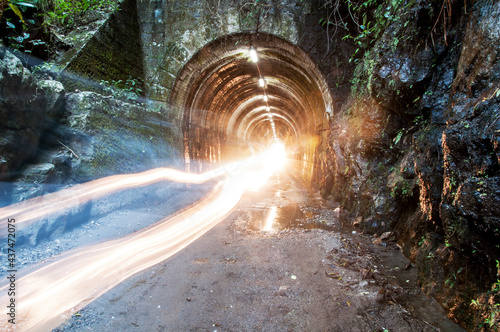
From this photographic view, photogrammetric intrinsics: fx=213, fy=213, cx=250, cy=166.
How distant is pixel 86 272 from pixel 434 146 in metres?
5.55

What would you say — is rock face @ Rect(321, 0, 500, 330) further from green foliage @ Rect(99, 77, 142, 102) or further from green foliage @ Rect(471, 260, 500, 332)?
green foliage @ Rect(99, 77, 142, 102)

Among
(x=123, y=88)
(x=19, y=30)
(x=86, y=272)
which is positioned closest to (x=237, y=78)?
(x=123, y=88)

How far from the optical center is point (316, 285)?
2.93m

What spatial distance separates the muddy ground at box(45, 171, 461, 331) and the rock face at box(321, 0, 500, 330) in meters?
0.43

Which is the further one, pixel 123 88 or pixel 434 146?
pixel 123 88

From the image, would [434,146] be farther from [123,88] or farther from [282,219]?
[123,88]

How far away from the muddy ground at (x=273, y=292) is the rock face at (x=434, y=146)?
1.41ft

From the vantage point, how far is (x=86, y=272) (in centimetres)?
316

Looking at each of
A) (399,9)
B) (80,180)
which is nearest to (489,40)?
(399,9)

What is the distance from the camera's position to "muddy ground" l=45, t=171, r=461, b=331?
228 centimetres

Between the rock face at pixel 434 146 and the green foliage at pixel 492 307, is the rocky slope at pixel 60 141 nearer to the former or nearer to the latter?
the green foliage at pixel 492 307

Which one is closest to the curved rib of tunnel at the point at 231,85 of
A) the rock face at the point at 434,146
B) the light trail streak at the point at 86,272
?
the rock face at the point at 434,146

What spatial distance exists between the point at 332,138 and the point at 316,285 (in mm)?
Answer: 5627

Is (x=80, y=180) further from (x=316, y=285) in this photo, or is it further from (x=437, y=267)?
(x=437, y=267)
